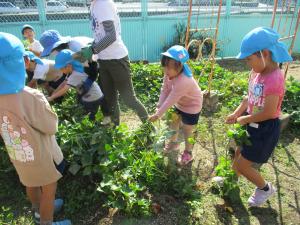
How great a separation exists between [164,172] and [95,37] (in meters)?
1.60

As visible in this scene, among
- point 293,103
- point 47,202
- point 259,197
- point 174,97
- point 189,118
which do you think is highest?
point 174,97

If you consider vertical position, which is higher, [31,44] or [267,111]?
[267,111]

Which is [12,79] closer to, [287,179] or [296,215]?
[296,215]

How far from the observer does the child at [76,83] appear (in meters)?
3.33

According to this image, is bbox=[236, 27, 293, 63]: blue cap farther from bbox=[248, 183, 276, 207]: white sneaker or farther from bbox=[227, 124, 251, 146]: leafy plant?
bbox=[248, 183, 276, 207]: white sneaker

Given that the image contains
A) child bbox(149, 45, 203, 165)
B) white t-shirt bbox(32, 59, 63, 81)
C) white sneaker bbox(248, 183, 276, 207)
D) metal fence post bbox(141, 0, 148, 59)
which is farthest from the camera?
metal fence post bbox(141, 0, 148, 59)

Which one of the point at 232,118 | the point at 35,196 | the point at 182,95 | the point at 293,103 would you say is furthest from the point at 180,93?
the point at 293,103

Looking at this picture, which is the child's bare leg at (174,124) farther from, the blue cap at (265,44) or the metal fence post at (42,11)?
the metal fence post at (42,11)

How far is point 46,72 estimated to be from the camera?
153 inches

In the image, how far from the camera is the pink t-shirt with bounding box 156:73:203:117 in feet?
9.55

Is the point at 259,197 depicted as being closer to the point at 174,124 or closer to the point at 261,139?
the point at 261,139

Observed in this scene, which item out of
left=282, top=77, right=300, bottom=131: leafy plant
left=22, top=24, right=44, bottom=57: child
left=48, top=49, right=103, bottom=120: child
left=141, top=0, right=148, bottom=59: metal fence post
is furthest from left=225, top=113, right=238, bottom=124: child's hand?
left=141, top=0, right=148, bottom=59: metal fence post

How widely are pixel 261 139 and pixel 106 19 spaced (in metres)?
1.87

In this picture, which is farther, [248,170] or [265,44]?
[248,170]
